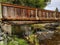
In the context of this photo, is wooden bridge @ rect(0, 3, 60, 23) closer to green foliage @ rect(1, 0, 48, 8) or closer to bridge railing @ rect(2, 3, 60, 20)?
bridge railing @ rect(2, 3, 60, 20)

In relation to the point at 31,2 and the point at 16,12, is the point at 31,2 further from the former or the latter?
the point at 16,12

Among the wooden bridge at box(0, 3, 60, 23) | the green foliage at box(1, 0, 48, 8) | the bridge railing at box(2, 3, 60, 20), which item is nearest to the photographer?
the wooden bridge at box(0, 3, 60, 23)

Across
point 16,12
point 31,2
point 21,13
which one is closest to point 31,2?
point 31,2

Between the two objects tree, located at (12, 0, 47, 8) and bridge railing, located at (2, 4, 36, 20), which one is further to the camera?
tree, located at (12, 0, 47, 8)

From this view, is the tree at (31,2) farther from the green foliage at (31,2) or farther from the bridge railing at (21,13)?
the bridge railing at (21,13)

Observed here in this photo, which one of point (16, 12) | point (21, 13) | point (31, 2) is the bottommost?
point (31, 2)

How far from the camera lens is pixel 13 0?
17.8m

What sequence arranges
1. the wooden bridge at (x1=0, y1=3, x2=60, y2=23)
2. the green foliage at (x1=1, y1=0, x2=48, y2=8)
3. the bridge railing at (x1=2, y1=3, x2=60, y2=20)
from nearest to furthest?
the wooden bridge at (x1=0, y1=3, x2=60, y2=23)
the bridge railing at (x1=2, y1=3, x2=60, y2=20)
the green foliage at (x1=1, y1=0, x2=48, y2=8)

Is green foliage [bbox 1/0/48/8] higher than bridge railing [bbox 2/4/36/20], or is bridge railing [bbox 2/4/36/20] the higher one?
bridge railing [bbox 2/4/36/20]

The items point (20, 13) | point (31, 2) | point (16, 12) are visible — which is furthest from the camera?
point (31, 2)

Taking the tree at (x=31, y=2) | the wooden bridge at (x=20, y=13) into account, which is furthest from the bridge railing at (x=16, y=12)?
the tree at (x=31, y=2)

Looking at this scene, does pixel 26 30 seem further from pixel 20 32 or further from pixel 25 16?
pixel 25 16

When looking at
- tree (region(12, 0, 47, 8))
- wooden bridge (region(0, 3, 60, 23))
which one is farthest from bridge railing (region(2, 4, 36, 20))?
tree (region(12, 0, 47, 8))

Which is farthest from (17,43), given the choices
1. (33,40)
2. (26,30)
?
(26,30)
